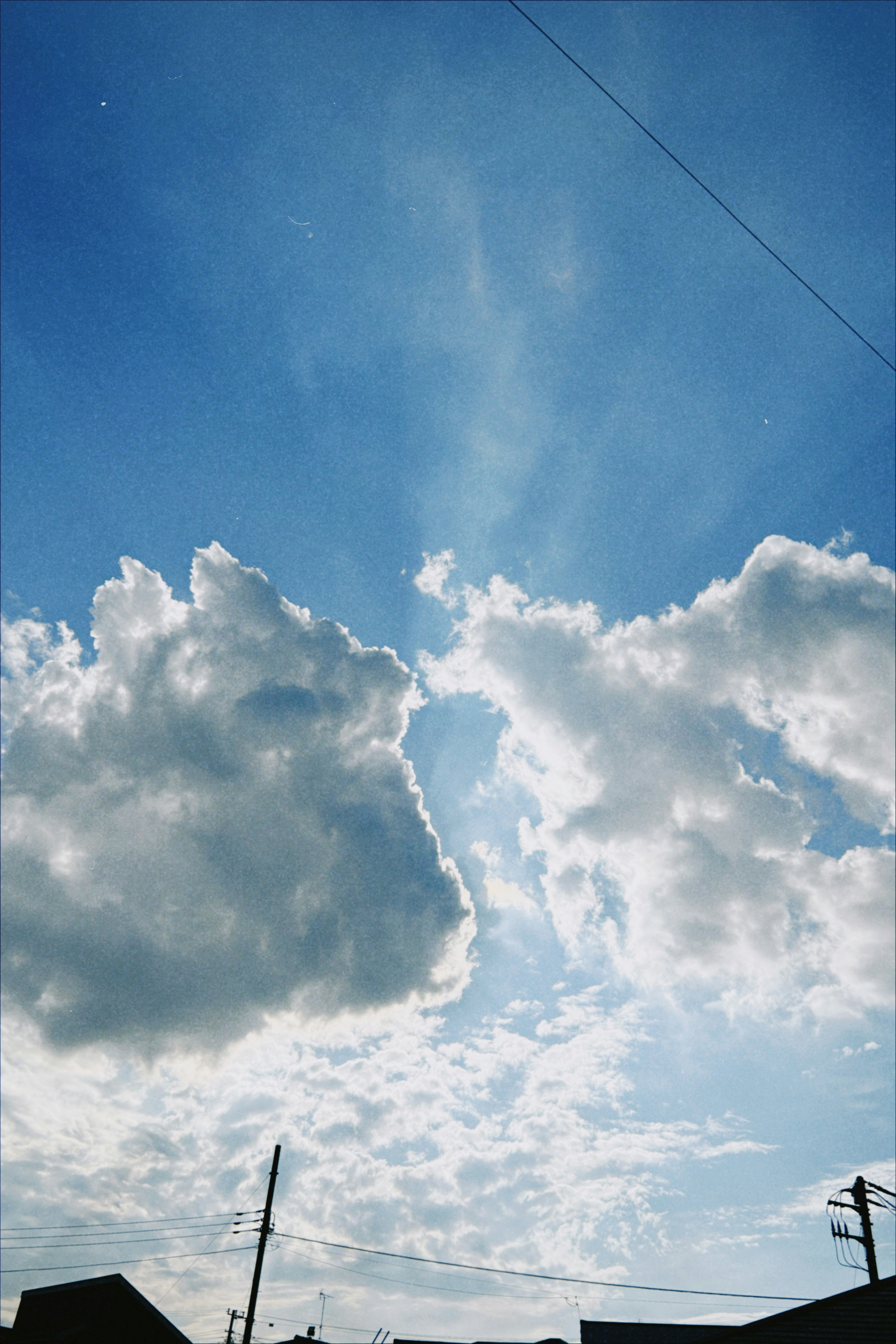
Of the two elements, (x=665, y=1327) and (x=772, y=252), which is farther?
(x=665, y=1327)

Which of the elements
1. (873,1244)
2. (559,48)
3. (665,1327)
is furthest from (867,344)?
(665,1327)

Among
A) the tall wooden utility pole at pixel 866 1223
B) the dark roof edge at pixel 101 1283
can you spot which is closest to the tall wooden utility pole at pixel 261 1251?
the dark roof edge at pixel 101 1283

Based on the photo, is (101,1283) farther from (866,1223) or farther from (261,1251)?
(866,1223)

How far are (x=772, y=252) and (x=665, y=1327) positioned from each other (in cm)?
4785

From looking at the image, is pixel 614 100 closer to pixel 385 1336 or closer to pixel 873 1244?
pixel 873 1244

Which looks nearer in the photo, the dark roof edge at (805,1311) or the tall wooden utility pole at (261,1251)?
the dark roof edge at (805,1311)

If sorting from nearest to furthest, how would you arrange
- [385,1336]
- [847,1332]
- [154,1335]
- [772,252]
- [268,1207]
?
[772,252]
[847,1332]
[154,1335]
[268,1207]
[385,1336]

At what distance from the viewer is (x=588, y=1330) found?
41.2m

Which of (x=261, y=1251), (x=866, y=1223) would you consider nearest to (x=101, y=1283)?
(x=261, y=1251)

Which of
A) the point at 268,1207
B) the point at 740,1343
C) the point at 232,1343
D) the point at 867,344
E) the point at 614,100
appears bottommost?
the point at 232,1343

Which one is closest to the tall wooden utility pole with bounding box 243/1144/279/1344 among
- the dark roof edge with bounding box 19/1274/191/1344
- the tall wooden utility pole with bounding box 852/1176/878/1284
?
the dark roof edge with bounding box 19/1274/191/1344

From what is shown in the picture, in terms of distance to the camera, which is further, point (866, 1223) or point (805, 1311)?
point (866, 1223)

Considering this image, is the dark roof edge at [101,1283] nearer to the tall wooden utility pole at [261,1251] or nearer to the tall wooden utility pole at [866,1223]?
the tall wooden utility pole at [261,1251]

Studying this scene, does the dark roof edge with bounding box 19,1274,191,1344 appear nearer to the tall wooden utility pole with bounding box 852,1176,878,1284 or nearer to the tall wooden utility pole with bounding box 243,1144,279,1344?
the tall wooden utility pole with bounding box 243,1144,279,1344
